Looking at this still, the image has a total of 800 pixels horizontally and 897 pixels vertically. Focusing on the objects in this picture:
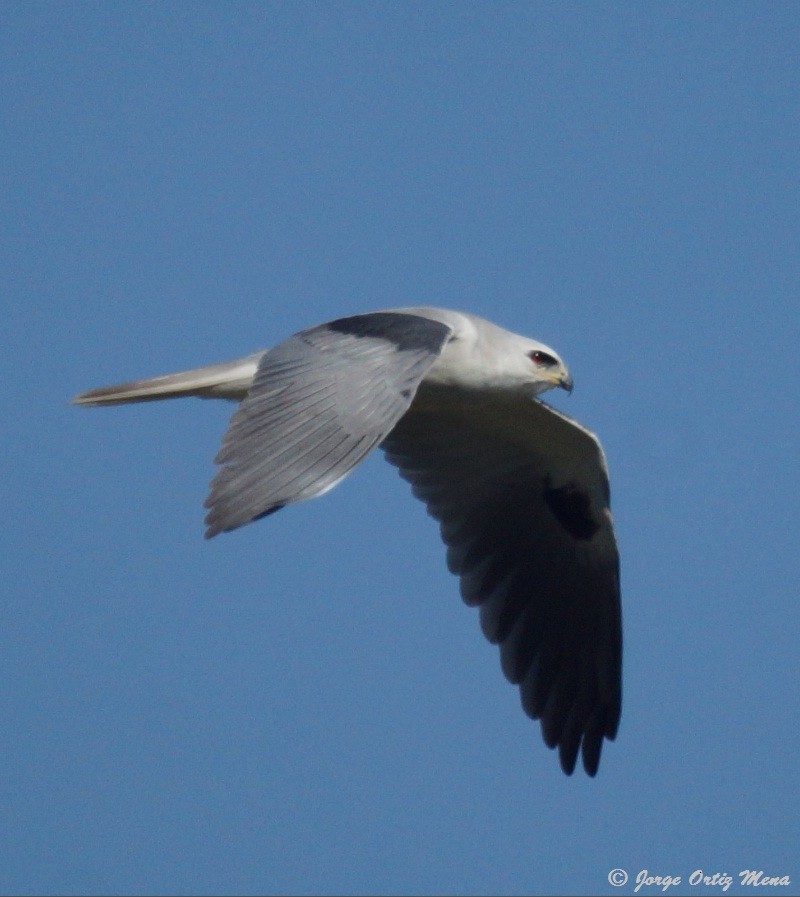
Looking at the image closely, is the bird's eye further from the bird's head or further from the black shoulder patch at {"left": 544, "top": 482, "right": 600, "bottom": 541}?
the black shoulder patch at {"left": 544, "top": 482, "right": 600, "bottom": 541}

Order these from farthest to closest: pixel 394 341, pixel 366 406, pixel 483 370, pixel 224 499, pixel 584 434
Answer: pixel 584 434 → pixel 483 370 → pixel 394 341 → pixel 366 406 → pixel 224 499

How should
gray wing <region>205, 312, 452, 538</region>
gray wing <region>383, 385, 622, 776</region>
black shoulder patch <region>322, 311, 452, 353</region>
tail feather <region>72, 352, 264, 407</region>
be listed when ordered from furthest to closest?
1. gray wing <region>383, 385, 622, 776</region>
2. tail feather <region>72, 352, 264, 407</region>
3. black shoulder patch <region>322, 311, 452, 353</region>
4. gray wing <region>205, 312, 452, 538</region>

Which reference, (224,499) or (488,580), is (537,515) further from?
(224,499)

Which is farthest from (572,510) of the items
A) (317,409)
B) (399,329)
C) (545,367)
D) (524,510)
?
(317,409)

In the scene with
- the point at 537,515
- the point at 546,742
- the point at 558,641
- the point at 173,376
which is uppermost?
the point at 173,376

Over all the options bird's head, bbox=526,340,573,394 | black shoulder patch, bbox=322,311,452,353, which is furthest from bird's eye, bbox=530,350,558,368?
black shoulder patch, bbox=322,311,452,353

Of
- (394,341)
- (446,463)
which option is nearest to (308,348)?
(394,341)

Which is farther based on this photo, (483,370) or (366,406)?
(483,370)
